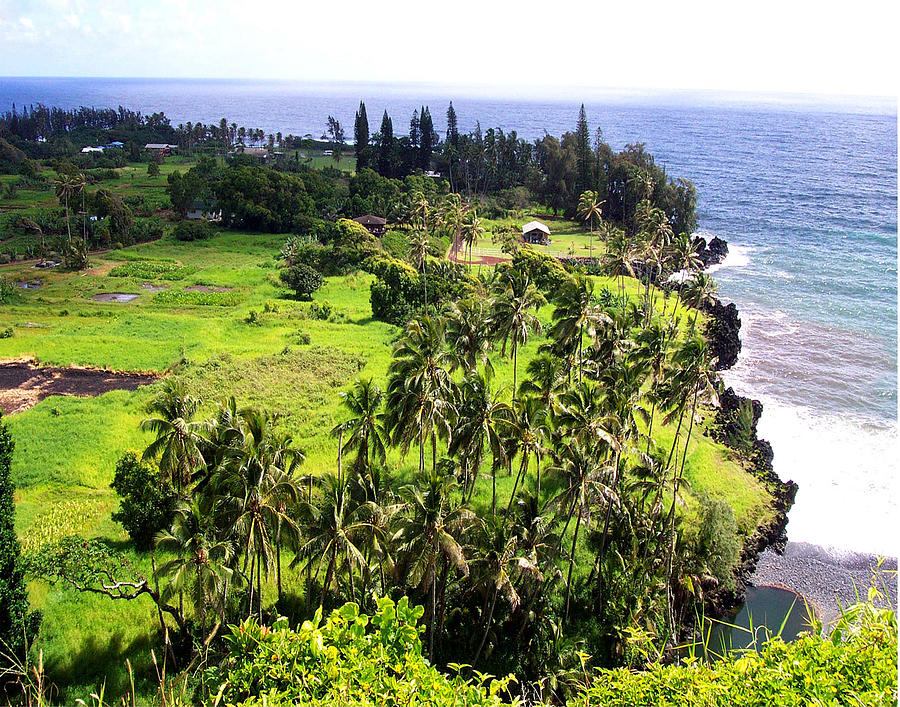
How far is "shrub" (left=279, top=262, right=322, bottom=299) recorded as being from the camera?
6284cm

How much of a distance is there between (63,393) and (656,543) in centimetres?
3576

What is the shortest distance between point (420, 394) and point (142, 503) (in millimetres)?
12640

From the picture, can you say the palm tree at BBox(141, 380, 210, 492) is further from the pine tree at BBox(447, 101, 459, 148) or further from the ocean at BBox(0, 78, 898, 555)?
the pine tree at BBox(447, 101, 459, 148)

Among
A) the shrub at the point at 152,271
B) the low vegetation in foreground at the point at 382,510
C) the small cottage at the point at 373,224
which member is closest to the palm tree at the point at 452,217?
the low vegetation in foreground at the point at 382,510

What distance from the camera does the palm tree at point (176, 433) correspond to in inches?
911

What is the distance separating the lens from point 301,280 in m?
63.5

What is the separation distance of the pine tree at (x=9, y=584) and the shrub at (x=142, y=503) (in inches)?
226

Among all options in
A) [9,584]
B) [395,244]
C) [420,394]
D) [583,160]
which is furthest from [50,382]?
[583,160]

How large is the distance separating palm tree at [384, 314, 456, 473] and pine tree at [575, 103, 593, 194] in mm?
74272

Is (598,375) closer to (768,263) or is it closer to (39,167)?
(768,263)

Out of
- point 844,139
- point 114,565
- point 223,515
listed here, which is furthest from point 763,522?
point 844,139

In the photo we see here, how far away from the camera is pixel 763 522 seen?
32156mm

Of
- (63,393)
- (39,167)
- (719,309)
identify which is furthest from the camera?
(39,167)

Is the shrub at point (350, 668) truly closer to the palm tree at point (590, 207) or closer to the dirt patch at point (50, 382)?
the dirt patch at point (50, 382)
